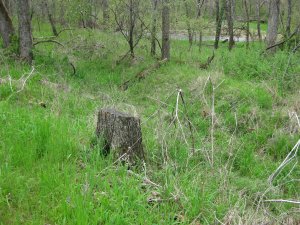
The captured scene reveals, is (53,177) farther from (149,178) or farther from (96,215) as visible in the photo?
(149,178)

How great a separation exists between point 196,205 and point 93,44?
11232 millimetres

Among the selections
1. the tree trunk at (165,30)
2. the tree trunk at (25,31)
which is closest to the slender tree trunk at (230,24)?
the tree trunk at (165,30)

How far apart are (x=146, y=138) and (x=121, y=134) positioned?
2.74 feet

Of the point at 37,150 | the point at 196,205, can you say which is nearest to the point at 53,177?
the point at 37,150

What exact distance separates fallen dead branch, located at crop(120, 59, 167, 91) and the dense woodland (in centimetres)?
3

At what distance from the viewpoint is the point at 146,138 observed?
16.2 ft

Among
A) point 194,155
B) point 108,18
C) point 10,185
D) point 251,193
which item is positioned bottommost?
point 251,193

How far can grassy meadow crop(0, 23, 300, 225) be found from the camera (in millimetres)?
3242

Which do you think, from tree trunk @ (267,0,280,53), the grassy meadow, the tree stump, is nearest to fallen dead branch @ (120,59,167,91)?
the grassy meadow

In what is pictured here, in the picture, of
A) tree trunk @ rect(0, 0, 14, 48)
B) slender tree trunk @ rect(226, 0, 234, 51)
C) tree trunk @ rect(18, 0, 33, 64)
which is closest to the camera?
tree trunk @ rect(18, 0, 33, 64)

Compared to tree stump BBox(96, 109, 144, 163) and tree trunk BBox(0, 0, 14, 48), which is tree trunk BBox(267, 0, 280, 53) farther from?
tree stump BBox(96, 109, 144, 163)

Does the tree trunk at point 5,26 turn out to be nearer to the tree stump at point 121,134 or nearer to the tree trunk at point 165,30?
the tree trunk at point 165,30

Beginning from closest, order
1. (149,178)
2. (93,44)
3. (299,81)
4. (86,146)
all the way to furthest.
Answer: (149,178) < (86,146) < (299,81) < (93,44)

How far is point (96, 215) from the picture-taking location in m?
2.99
